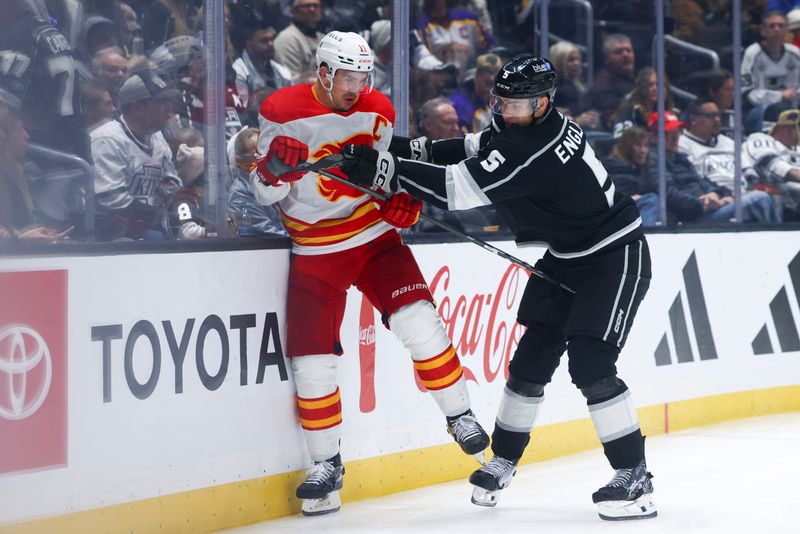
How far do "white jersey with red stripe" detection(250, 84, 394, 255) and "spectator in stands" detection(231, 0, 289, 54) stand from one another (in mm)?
436

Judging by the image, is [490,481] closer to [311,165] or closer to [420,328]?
[420,328]

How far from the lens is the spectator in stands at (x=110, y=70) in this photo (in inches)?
136

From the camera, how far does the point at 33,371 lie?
306 cm

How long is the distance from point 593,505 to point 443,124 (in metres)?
1.63

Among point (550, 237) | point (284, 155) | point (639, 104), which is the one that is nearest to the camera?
point (284, 155)

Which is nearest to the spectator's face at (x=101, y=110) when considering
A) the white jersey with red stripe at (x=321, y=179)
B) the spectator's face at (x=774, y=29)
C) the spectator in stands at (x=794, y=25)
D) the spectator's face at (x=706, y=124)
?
the white jersey with red stripe at (x=321, y=179)

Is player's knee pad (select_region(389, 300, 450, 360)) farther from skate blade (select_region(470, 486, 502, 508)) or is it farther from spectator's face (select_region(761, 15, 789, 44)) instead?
spectator's face (select_region(761, 15, 789, 44))

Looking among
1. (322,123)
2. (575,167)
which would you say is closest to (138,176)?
(322,123)

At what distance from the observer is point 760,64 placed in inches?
257

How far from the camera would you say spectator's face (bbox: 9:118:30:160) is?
3174 millimetres

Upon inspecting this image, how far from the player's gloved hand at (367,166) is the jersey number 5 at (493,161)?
0.26m

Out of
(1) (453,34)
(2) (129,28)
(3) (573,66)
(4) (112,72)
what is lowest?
(4) (112,72)

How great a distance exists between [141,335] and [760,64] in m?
4.29

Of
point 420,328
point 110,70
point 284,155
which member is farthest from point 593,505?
point 110,70
